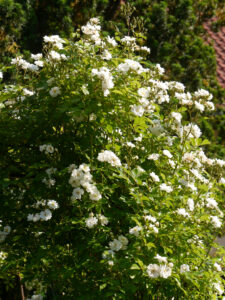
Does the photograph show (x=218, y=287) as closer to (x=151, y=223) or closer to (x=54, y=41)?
(x=151, y=223)

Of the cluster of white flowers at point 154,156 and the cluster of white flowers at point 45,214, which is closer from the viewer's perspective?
the cluster of white flowers at point 45,214

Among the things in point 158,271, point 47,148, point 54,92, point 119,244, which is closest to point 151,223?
point 119,244

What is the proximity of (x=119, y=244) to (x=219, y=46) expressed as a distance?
6.06m

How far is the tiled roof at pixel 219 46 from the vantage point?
6.73 m

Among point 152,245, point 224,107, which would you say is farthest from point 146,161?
point 224,107

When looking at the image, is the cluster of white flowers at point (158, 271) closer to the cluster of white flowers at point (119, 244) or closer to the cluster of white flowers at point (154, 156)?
the cluster of white flowers at point (119, 244)

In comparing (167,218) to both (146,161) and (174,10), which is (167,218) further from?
(174,10)

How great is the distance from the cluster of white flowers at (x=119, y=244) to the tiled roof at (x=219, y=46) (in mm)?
5276

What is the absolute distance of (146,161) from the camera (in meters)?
2.39

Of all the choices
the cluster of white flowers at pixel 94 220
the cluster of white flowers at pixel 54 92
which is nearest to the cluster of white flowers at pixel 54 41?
the cluster of white flowers at pixel 54 92

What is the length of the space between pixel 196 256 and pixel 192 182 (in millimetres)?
496

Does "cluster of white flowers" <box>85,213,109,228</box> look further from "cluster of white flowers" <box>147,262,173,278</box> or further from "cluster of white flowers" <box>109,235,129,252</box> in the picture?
"cluster of white flowers" <box>147,262,173,278</box>

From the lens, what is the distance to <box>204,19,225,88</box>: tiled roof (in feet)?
22.1

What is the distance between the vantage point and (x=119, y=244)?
77.3 inches
